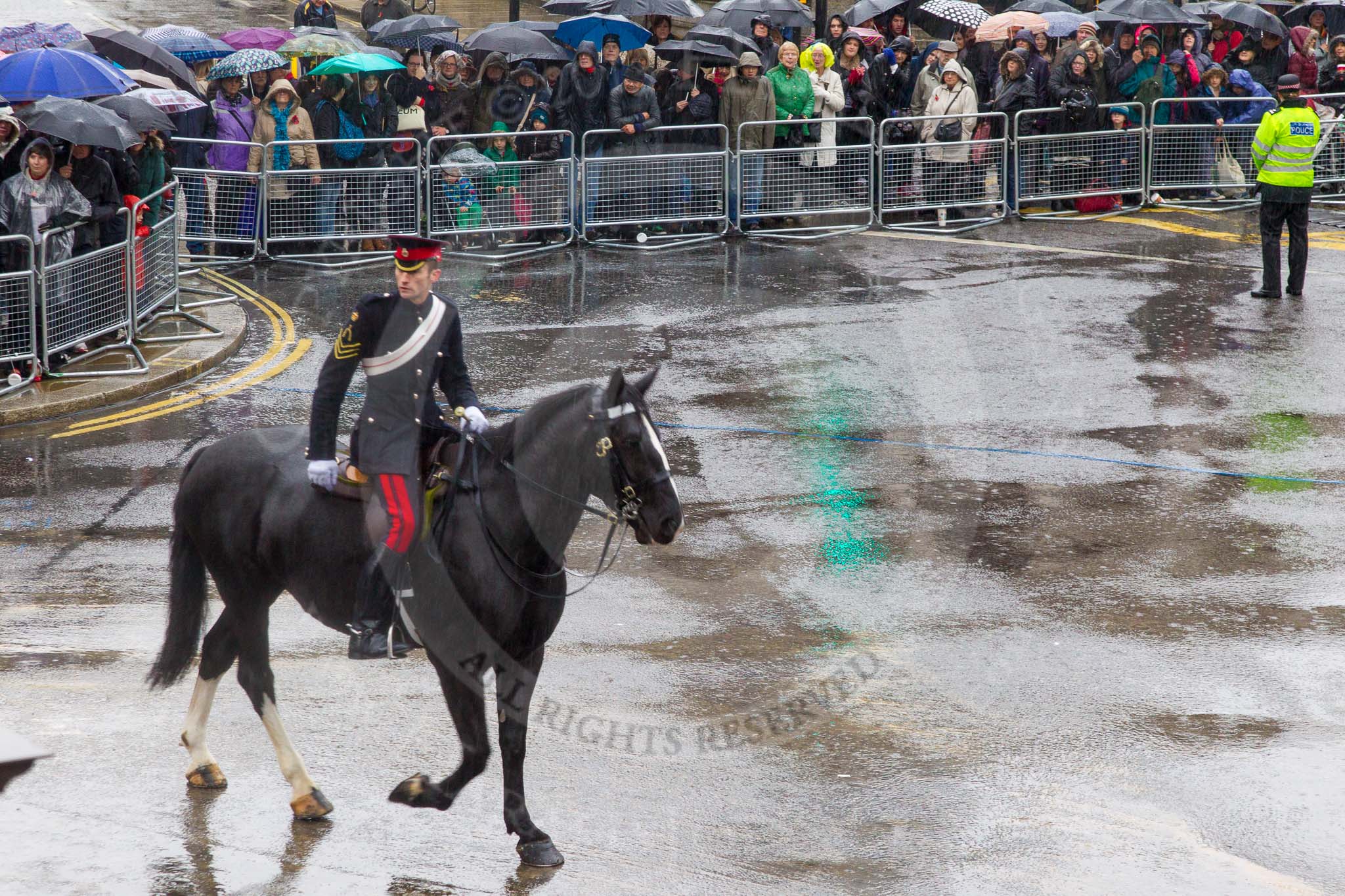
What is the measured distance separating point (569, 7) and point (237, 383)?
Result: 11.5 m

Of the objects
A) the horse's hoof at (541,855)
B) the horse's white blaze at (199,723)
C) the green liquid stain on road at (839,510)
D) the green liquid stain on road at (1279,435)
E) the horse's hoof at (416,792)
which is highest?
the green liquid stain on road at (1279,435)

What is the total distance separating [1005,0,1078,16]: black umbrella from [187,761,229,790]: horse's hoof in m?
18.5

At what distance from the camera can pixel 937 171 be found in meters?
20.2

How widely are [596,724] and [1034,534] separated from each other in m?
3.99

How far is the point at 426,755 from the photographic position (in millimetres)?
7527

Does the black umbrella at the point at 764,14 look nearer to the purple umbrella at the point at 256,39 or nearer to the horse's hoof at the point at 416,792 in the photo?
the purple umbrella at the point at 256,39

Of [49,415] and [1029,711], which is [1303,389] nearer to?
[1029,711]

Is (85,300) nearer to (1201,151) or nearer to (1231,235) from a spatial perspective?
(1231,235)

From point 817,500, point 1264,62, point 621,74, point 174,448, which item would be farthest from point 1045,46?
point 174,448

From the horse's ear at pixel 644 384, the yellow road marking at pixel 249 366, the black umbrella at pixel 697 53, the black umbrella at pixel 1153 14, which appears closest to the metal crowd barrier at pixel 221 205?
the yellow road marking at pixel 249 366

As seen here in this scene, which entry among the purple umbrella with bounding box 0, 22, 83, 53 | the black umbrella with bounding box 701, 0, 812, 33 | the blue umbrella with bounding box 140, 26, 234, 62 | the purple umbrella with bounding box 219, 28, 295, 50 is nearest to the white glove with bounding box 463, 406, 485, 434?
the purple umbrella with bounding box 0, 22, 83, 53

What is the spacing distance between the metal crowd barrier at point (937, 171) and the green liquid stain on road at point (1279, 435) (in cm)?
761

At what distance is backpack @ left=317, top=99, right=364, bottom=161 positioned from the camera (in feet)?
59.8

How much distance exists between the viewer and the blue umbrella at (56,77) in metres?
14.8
